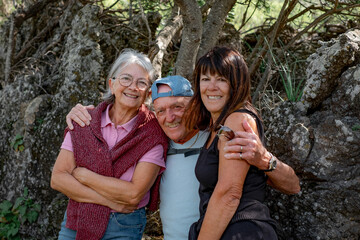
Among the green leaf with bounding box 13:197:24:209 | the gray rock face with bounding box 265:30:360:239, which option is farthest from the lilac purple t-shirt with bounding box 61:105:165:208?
the green leaf with bounding box 13:197:24:209

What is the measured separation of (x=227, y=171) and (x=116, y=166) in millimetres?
977

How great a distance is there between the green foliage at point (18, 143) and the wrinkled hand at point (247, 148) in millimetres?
3314

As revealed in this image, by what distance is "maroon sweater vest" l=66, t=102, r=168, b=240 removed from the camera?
8.42 ft

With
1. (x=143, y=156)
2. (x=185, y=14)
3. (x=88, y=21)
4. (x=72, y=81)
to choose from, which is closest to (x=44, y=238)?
(x=72, y=81)

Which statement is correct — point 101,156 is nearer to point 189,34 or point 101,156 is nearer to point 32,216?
point 189,34

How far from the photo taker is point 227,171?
196 cm

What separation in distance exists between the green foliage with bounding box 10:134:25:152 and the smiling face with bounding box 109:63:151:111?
2215 millimetres

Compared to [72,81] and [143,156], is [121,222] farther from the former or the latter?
[72,81]

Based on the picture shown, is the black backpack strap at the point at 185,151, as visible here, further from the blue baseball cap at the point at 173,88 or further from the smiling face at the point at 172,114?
the blue baseball cap at the point at 173,88

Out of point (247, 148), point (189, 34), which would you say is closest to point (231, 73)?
point (247, 148)

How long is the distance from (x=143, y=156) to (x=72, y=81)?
78.9 inches

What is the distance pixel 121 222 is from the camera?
262cm

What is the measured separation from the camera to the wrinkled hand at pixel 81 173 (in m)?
2.59

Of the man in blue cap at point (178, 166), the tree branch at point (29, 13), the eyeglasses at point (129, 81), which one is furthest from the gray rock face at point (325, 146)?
the tree branch at point (29, 13)
